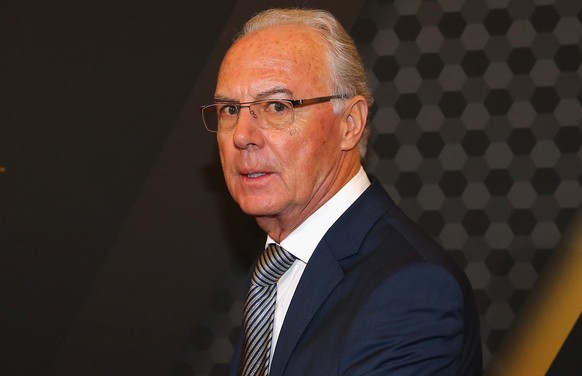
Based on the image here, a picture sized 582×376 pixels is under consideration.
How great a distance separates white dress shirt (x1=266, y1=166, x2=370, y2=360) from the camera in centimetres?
168

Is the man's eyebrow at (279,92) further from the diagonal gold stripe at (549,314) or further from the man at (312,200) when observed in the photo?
the diagonal gold stripe at (549,314)

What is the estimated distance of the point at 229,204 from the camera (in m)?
2.67

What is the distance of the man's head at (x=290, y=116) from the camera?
165cm

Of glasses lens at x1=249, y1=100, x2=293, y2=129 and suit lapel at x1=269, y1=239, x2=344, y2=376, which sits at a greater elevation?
glasses lens at x1=249, y1=100, x2=293, y2=129

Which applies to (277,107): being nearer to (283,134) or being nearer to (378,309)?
(283,134)

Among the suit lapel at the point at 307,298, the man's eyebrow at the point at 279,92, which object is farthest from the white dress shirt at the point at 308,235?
the man's eyebrow at the point at 279,92

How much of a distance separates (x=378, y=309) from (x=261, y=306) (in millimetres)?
415

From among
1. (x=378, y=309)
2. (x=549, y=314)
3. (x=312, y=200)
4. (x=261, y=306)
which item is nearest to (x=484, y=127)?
(x=549, y=314)

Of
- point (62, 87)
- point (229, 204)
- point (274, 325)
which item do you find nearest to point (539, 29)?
point (229, 204)

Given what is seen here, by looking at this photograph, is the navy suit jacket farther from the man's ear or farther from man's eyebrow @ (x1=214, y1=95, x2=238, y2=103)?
man's eyebrow @ (x1=214, y1=95, x2=238, y2=103)

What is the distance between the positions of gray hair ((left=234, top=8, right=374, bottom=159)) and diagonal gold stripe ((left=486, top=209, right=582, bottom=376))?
0.98 m

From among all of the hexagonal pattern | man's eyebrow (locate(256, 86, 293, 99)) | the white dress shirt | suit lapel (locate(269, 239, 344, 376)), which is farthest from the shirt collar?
the hexagonal pattern

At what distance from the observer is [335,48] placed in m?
1.71

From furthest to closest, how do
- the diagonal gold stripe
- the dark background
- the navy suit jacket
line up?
1. the dark background
2. the diagonal gold stripe
3. the navy suit jacket
